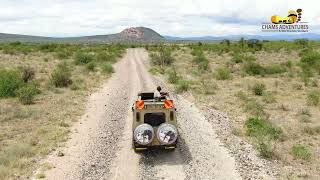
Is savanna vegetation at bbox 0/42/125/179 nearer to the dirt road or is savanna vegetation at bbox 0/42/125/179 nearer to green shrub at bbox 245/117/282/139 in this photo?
the dirt road

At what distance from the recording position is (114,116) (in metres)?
20.3

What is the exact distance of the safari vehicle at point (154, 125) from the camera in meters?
13.0

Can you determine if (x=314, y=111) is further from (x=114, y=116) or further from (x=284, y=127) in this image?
(x=114, y=116)

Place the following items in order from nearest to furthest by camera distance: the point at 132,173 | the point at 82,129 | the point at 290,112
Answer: the point at 132,173 → the point at 82,129 → the point at 290,112

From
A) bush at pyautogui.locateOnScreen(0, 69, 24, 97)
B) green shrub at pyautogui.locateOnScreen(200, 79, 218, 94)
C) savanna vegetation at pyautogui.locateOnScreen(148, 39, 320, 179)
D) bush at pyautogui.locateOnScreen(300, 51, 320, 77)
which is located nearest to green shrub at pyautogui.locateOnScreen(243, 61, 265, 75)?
savanna vegetation at pyautogui.locateOnScreen(148, 39, 320, 179)

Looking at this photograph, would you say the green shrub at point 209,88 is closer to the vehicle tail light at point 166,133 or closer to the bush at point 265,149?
the bush at point 265,149

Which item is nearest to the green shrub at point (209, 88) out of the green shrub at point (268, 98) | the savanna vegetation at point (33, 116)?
the green shrub at point (268, 98)

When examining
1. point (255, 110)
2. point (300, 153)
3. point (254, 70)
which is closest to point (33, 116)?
point (255, 110)

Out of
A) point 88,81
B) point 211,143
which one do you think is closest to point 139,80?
point 88,81

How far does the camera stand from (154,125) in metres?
13.6

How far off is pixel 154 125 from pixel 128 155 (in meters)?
1.52

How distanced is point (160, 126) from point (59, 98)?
14262 millimetres

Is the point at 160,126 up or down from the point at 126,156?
up

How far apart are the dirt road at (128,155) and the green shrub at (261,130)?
170cm
